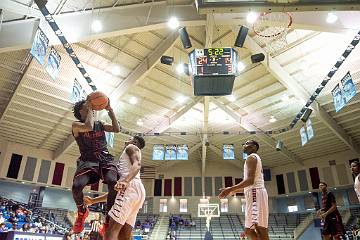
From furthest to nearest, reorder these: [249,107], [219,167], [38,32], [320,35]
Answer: [219,167]
[249,107]
[320,35]
[38,32]

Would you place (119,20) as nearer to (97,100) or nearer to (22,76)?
(22,76)

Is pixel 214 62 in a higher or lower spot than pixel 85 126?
higher

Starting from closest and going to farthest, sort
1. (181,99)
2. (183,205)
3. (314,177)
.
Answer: (181,99) < (314,177) < (183,205)

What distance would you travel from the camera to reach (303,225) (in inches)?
856

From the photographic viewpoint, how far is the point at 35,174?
69.4ft

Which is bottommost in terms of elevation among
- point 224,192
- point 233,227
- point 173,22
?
point 224,192

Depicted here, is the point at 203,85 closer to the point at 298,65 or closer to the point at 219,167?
the point at 298,65

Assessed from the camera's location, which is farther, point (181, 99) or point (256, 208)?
point (181, 99)

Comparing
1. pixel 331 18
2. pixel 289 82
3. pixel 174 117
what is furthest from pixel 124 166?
pixel 174 117

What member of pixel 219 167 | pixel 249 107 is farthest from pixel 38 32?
pixel 219 167

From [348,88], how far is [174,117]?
939cm

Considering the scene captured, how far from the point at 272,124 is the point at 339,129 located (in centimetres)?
394

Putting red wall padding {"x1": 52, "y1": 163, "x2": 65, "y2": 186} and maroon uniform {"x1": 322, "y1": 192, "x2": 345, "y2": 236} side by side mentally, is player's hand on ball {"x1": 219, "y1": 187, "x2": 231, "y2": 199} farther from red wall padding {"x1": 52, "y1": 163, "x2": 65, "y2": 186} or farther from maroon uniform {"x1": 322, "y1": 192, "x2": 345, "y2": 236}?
red wall padding {"x1": 52, "y1": 163, "x2": 65, "y2": 186}

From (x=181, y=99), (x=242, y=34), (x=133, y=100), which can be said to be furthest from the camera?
(x=181, y=99)
